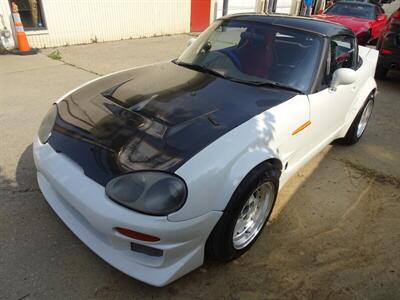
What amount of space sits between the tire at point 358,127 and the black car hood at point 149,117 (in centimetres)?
175

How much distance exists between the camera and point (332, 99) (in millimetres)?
3135

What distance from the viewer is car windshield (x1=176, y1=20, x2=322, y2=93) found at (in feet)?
9.50

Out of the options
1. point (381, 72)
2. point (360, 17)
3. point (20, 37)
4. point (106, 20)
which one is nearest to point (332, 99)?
point (381, 72)

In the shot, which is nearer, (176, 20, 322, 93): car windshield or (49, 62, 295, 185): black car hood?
(49, 62, 295, 185): black car hood

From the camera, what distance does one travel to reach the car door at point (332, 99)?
2.93 m

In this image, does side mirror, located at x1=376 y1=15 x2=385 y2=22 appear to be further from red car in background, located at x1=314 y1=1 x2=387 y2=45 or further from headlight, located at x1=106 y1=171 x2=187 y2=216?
headlight, located at x1=106 y1=171 x2=187 y2=216

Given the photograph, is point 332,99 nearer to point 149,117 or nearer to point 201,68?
point 201,68

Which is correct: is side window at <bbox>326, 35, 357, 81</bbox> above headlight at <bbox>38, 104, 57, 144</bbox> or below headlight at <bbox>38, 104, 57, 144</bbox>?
above

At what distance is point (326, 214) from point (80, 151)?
7.19 ft

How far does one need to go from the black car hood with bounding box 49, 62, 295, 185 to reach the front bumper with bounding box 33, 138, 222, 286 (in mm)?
105

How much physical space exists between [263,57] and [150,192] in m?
1.79

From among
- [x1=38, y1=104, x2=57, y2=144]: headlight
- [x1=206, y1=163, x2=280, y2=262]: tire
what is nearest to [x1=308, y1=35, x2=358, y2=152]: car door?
[x1=206, y1=163, x2=280, y2=262]: tire

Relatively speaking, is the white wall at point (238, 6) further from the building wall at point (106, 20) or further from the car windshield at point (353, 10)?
the car windshield at point (353, 10)

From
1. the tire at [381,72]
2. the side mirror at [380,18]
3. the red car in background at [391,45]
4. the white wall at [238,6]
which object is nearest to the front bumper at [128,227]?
the red car in background at [391,45]
